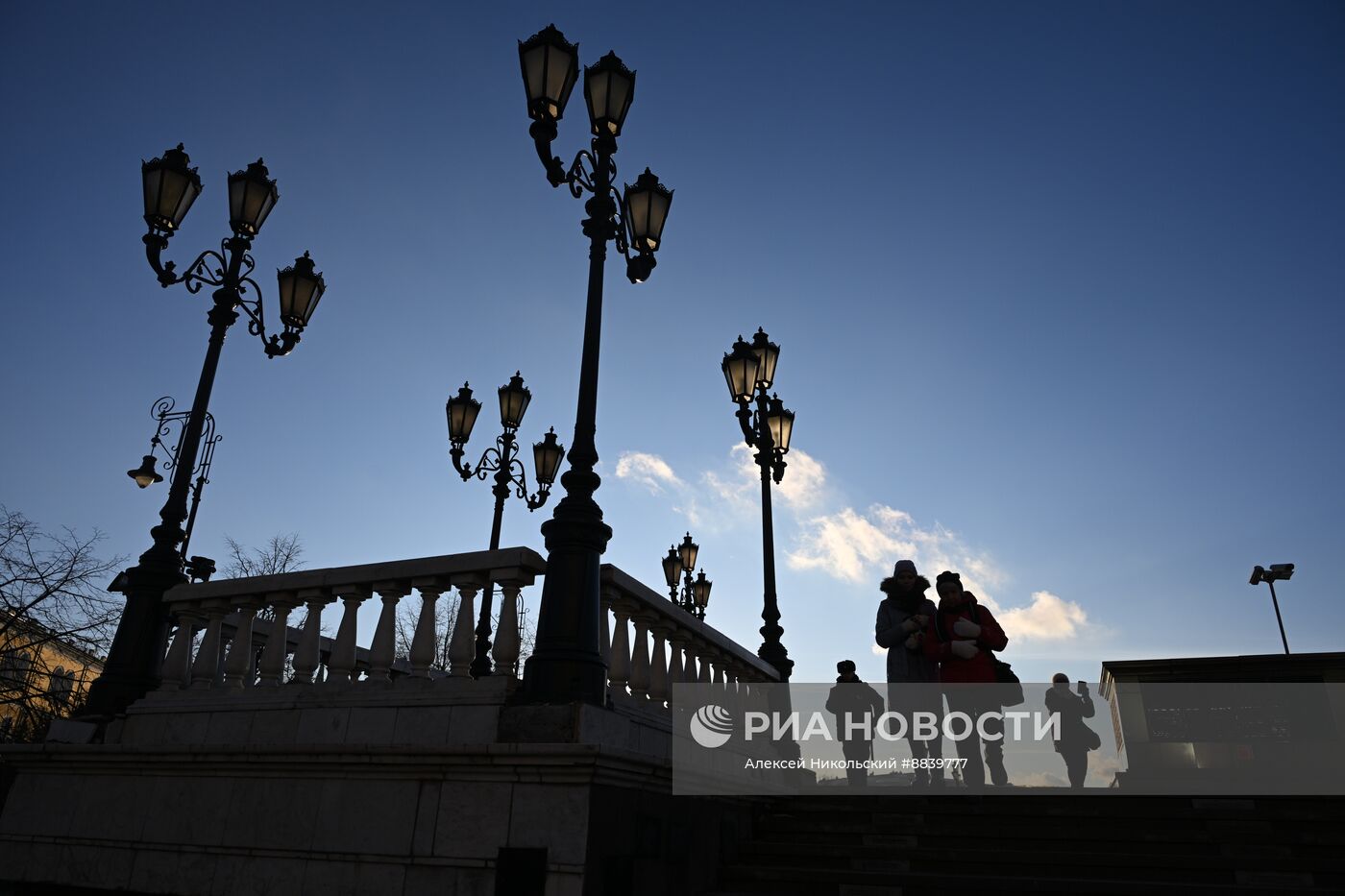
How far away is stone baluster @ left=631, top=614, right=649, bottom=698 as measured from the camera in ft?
23.5

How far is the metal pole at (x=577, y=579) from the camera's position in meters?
5.58

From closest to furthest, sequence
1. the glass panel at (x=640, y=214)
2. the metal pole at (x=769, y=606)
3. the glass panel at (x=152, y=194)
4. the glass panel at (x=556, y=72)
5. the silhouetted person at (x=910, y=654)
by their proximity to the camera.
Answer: the glass panel at (x=556, y=72) < the glass panel at (x=152, y=194) < the glass panel at (x=640, y=214) < the silhouetted person at (x=910, y=654) < the metal pole at (x=769, y=606)

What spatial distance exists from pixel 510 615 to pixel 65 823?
4810 mm

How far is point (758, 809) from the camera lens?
8.27 meters

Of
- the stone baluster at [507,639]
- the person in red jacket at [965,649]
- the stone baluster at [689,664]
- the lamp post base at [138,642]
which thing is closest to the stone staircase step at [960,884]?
the stone baluster at [689,664]

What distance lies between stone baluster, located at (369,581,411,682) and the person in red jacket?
5.59 meters

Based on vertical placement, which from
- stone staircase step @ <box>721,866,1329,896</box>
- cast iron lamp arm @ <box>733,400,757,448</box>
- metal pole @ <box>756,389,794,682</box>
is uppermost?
cast iron lamp arm @ <box>733,400,757,448</box>

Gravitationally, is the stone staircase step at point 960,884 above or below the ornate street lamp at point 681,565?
below

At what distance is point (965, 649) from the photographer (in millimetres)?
8156

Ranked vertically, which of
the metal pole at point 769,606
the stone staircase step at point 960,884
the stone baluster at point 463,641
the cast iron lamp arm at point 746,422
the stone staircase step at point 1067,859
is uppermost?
the cast iron lamp arm at point 746,422

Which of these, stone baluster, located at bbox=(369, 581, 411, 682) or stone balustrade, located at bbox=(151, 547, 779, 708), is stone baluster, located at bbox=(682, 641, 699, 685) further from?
stone baluster, located at bbox=(369, 581, 411, 682)

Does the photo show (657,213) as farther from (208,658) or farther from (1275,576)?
(1275,576)

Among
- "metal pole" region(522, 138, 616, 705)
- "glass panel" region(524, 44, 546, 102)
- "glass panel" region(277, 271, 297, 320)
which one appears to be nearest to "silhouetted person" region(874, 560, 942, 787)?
"metal pole" region(522, 138, 616, 705)

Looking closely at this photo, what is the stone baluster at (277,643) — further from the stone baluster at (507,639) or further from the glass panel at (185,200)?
the glass panel at (185,200)
